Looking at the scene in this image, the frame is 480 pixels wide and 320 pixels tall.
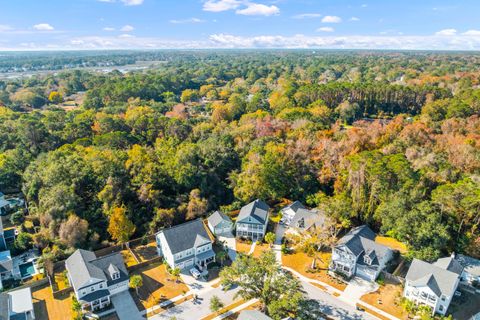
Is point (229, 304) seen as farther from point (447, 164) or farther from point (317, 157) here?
point (447, 164)

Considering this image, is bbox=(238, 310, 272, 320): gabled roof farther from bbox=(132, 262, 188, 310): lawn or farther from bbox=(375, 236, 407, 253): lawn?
bbox=(375, 236, 407, 253): lawn

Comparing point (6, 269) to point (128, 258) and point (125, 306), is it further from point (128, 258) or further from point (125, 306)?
point (125, 306)

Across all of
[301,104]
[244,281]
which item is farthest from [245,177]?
[301,104]

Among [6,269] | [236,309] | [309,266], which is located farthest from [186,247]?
[6,269]

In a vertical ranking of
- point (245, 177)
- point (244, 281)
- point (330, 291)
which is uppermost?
point (245, 177)

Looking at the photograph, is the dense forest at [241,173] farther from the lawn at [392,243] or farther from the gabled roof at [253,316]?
the gabled roof at [253,316]
